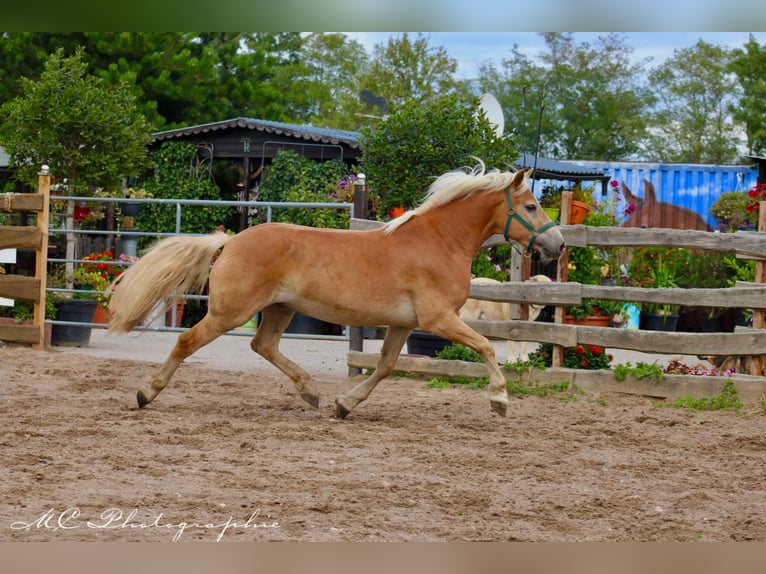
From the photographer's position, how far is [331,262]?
20.9 ft

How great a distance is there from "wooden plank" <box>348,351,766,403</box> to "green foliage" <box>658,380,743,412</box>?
Answer: 4 centimetres

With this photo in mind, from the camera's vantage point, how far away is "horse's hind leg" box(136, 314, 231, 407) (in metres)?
6.32

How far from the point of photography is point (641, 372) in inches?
314

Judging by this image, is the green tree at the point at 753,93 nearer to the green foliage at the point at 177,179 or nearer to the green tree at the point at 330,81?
the green tree at the point at 330,81

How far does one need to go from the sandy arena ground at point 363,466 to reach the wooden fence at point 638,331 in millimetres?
335

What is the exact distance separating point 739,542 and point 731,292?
4.40m

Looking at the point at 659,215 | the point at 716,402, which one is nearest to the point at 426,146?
the point at 716,402

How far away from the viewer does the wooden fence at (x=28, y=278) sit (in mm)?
9789

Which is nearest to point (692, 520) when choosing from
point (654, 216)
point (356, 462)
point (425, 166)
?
point (356, 462)
